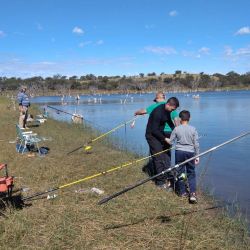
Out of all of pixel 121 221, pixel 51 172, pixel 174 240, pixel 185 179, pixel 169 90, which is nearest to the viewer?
pixel 174 240

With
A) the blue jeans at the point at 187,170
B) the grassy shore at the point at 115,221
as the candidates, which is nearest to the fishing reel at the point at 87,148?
the grassy shore at the point at 115,221

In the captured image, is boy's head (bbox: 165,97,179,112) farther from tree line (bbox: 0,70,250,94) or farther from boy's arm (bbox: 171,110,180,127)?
tree line (bbox: 0,70,250,94)

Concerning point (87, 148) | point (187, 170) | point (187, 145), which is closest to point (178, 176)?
point (187, 170)

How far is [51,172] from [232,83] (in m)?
173

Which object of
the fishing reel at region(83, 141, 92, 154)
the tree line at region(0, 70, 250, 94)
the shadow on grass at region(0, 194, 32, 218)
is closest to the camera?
the shadow on grass at region(0, 194, 32, 218)

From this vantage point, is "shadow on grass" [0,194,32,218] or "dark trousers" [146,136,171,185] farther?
"dark trousers" [146,136,171,185]

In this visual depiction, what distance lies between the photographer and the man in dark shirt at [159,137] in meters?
8.72

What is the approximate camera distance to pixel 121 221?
21.3 feet

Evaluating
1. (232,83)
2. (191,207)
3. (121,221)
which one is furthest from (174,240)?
(232,83)

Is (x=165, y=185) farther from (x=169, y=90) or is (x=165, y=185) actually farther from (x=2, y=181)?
(x=169, y=90)

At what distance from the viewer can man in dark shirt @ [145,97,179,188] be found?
28.6 feet

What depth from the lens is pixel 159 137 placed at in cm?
884

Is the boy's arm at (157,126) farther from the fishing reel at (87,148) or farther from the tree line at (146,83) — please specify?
the tree line at (146,83)

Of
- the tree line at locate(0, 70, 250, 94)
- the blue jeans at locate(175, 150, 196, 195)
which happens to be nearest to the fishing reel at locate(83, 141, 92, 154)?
the blue jeans at locate(175, 150, 196, 195)
